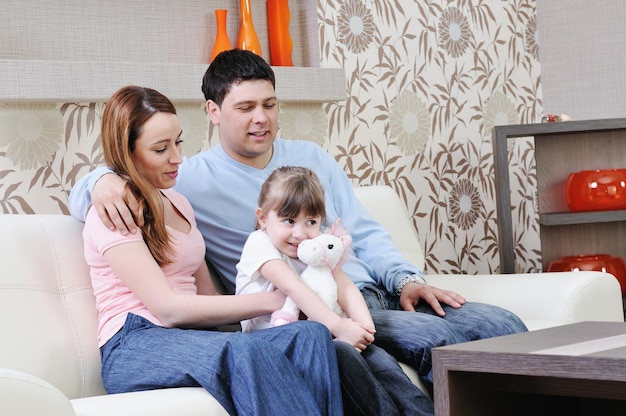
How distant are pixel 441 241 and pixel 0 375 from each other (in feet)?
8.52

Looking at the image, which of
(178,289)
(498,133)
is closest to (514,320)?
(178,289)

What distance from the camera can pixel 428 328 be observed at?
7.18 ft

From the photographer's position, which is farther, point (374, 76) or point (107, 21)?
point (374, 76)

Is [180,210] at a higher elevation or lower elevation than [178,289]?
higher

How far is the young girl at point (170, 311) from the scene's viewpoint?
1807mm

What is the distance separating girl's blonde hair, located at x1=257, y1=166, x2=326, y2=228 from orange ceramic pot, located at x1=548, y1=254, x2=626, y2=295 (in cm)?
168

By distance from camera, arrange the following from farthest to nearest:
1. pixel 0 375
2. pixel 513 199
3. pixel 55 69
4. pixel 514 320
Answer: pixel 513 199
pixel 55 69
pixel 514 320
pixel 0 375

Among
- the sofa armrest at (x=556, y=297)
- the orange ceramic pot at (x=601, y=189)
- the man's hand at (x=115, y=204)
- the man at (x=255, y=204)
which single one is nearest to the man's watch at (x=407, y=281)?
the man at (x=255, y=204)

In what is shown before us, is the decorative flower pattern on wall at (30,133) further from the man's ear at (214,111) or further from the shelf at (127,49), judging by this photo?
the man's ear at (214,111)

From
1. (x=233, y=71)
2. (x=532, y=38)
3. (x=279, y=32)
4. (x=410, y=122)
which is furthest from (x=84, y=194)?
(x=532, y=38)

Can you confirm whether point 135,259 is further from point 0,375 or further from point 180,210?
point 0,375

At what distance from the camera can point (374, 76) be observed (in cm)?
360

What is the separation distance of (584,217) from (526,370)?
2042 mm

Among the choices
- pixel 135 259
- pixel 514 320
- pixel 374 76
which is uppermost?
pixel 374 76
